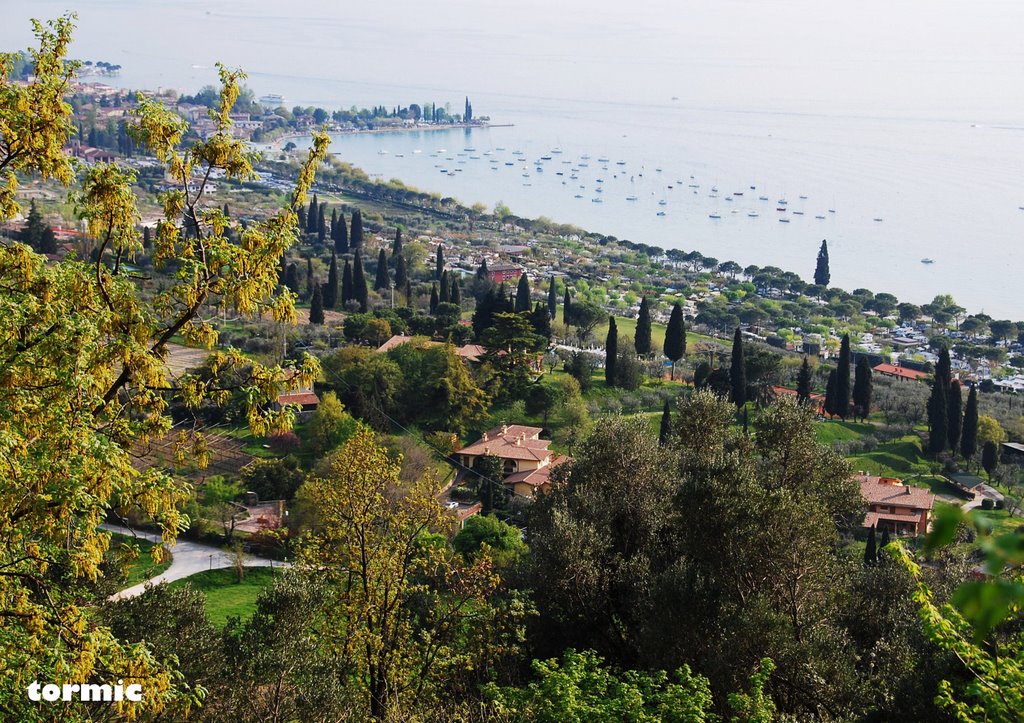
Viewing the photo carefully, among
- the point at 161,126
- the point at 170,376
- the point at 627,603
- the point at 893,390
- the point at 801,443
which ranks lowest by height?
the point at 893,390

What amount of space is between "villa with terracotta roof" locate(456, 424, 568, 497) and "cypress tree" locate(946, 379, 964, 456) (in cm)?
963

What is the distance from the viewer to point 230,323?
31422mm

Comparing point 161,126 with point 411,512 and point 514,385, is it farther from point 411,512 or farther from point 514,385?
point 514,385

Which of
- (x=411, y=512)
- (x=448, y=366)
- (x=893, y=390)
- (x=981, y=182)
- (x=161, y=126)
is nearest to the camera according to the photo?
(x=161, y=126)

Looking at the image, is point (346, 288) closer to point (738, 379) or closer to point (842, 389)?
point (738, 379)

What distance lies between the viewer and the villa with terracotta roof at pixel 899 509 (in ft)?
67.5

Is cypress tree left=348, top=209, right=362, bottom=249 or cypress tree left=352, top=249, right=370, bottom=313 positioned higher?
cypress tree left=348, top=209, right=362, bottom=249

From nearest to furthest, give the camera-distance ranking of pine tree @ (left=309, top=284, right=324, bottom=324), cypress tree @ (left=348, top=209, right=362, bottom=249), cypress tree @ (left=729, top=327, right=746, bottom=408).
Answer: cypress tree @ (left=729, top=327, right=746, bottom=408) < pine tree @ (left=309, top=284, right=324, bottom=324) < cypress tree @ (left=348, top=209, right=362, bottom=249)

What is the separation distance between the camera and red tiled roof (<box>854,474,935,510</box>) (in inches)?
822

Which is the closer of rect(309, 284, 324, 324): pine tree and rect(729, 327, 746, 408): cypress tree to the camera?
rect(729, 327, 746, 408): cypress tree

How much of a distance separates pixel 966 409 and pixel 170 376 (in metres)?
23.2

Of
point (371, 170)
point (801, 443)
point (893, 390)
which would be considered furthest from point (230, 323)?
point (371, 170)

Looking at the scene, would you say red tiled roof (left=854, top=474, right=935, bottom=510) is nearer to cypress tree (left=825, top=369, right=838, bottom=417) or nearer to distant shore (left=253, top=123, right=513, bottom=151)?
cypress tree (left=825, top=369, right=838, bottom=417)

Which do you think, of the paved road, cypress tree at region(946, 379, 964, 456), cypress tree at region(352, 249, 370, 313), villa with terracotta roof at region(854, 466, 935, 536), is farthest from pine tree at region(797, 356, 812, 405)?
cypress tree at region(352, 249, 370, 313)
